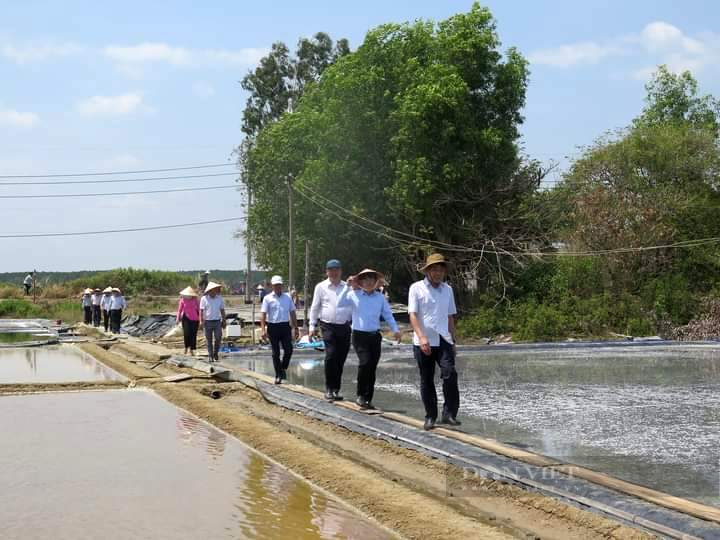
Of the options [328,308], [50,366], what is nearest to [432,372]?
[328,308]

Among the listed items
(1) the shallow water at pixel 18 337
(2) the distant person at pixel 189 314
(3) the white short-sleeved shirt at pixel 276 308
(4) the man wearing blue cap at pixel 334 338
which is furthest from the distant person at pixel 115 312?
(4) the man wearing blue cap at pixel 334 338

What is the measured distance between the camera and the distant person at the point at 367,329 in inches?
380

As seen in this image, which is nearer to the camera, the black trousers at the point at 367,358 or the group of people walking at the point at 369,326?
the group of people walking at the point at 369,326

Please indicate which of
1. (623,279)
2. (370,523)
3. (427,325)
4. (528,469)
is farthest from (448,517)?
(623,279)

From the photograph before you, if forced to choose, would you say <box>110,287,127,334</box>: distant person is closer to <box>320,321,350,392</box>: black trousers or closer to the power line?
the power line

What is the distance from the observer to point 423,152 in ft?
99.4

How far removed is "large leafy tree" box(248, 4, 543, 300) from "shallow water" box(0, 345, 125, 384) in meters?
12.2

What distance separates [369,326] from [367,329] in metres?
0.04

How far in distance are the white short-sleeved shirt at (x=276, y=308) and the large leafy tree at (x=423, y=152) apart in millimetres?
17520

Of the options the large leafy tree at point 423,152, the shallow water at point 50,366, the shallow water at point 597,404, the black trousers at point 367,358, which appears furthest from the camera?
the large leafy tree at point 423,152

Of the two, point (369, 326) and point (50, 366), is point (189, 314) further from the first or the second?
point (369, 326)

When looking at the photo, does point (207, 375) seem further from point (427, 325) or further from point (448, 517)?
point (448, 517)

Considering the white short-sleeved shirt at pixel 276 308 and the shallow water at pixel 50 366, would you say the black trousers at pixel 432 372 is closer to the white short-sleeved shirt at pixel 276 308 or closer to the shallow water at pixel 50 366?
the white short-sleeved shirt at pixel 276 308

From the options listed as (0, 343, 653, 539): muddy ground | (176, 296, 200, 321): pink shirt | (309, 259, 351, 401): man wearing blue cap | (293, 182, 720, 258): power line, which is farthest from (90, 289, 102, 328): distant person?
(309, 259, 351, 401): man wearing blue cap
